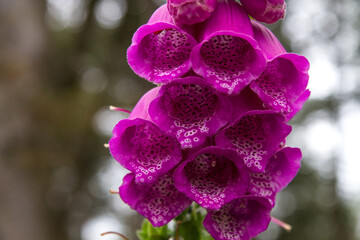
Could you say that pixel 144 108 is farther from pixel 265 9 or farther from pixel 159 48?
pixel 265 9

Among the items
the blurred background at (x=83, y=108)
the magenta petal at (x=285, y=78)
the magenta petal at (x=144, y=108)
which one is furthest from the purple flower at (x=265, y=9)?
the blurred background at (x=83, y=108)

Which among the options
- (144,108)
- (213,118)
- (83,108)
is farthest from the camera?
(83,108)

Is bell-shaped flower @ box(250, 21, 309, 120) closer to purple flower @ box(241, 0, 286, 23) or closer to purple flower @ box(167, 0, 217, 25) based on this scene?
purple flower @ box(241, 0, 286, 23)

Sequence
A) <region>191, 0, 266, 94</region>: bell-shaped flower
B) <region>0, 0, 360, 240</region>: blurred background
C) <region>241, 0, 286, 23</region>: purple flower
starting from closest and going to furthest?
<region>191, 0, 266, 94</region>: bell-shaped flower < <region>241, 0, 286, 23</region>: purple flower < <region>0, 0, 360, 240</region>: blurred background

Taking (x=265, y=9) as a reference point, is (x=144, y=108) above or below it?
below

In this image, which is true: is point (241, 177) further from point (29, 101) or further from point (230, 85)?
point (29, 101)

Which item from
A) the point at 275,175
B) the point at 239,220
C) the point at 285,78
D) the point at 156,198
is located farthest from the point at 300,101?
the point at 156,198

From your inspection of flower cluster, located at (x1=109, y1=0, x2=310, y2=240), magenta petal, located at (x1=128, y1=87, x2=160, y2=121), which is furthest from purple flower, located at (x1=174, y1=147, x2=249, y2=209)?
magenta petal, located at (x1=128, y1=87, x2=160, y2=121)

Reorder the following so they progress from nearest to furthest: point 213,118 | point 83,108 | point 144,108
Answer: point 213,118
point 144,108
point 83,108
